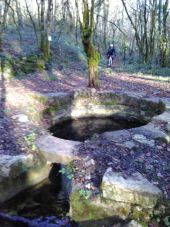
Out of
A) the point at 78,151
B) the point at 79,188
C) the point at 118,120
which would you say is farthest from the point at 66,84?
the point at 79,188

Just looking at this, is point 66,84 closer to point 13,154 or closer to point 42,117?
point 42,117

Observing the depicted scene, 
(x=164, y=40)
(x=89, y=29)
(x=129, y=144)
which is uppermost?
(x=164, y=40)

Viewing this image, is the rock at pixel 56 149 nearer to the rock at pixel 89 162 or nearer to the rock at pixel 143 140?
the rock at pixel 89 162

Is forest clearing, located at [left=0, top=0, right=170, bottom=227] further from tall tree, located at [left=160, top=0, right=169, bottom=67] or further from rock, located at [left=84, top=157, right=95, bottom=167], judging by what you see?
tall tree, located at [left=160, top=0, right=169, bottom=67]

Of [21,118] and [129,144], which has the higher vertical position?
[21,118]

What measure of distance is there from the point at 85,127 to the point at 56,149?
10.4ft

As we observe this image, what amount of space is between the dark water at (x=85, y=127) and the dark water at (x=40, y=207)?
246 cm

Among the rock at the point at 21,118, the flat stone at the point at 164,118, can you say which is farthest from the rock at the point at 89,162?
the flat stone at the point at 164,118

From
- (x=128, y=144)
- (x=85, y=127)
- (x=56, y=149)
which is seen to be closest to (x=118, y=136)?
(x=128, y=144)

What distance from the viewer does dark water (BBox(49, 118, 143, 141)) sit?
8.22 metres

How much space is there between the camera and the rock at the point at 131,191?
4426mm

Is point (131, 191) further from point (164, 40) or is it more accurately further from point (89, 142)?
point (164, 40)

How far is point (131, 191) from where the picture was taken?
4.50 m

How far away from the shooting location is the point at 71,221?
4.66 meters
